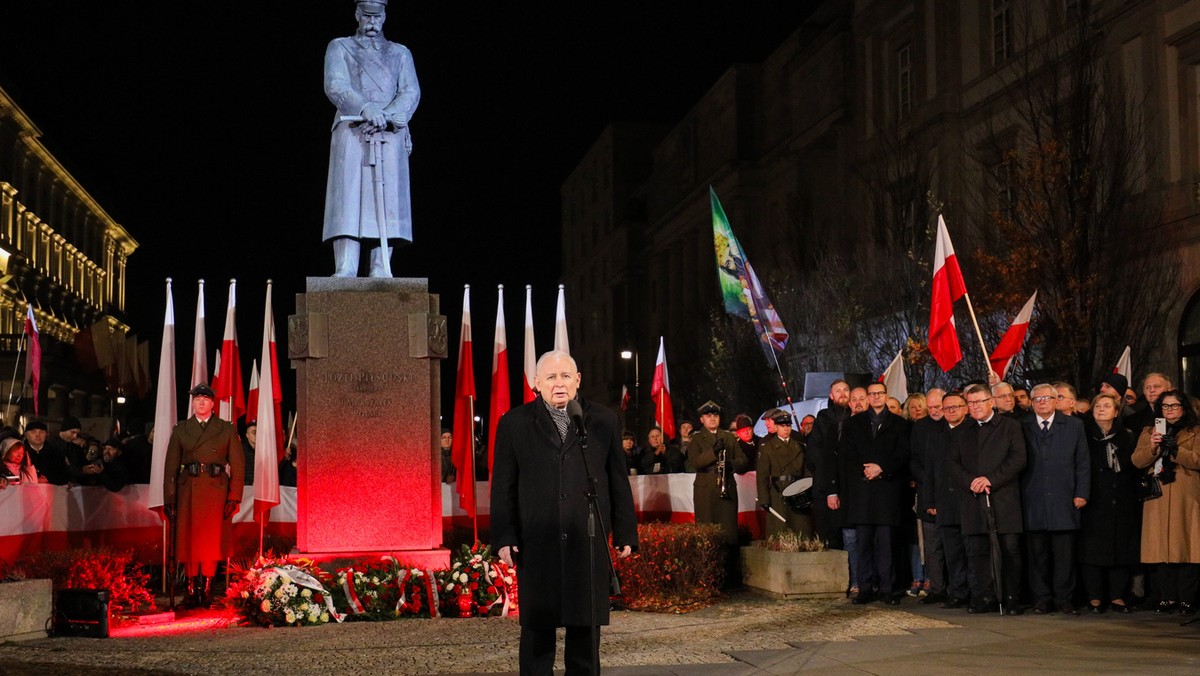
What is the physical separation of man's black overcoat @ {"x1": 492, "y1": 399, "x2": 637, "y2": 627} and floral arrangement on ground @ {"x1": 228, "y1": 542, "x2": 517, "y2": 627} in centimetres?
454

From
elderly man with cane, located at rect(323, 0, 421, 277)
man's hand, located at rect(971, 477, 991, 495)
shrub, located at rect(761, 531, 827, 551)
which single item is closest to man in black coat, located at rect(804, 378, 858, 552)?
shrub, located at rect(761, 531, 827, 551)

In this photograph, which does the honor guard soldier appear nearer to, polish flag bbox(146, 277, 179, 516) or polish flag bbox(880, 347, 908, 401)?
polish flag bbox(146, 277, 179, 516)

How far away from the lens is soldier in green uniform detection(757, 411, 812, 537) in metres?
14.9

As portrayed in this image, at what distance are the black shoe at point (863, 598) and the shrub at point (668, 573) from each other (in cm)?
139

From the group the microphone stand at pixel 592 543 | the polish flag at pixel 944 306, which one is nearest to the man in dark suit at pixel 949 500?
the polish flag at pixel 944 306

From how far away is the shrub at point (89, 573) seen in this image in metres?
12.2

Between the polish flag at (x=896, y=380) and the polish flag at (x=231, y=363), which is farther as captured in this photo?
the polish flag at (x=896, y=380)

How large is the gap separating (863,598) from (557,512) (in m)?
6.68

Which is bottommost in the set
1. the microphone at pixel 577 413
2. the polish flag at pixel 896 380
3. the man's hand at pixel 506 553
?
the man's hand at pixel 506 553

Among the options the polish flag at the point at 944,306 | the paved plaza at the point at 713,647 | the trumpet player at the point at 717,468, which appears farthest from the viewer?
the polish flag at the point at 944,306

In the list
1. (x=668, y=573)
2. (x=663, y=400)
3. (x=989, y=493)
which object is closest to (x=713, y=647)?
(x=668, y=573)

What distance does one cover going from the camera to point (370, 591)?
12.2 m

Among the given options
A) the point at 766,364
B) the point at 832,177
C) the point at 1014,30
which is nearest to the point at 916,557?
the point at 1014,30

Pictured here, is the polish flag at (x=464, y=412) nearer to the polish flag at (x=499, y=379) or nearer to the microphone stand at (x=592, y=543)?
the polish flag at (x=499, y=379)
